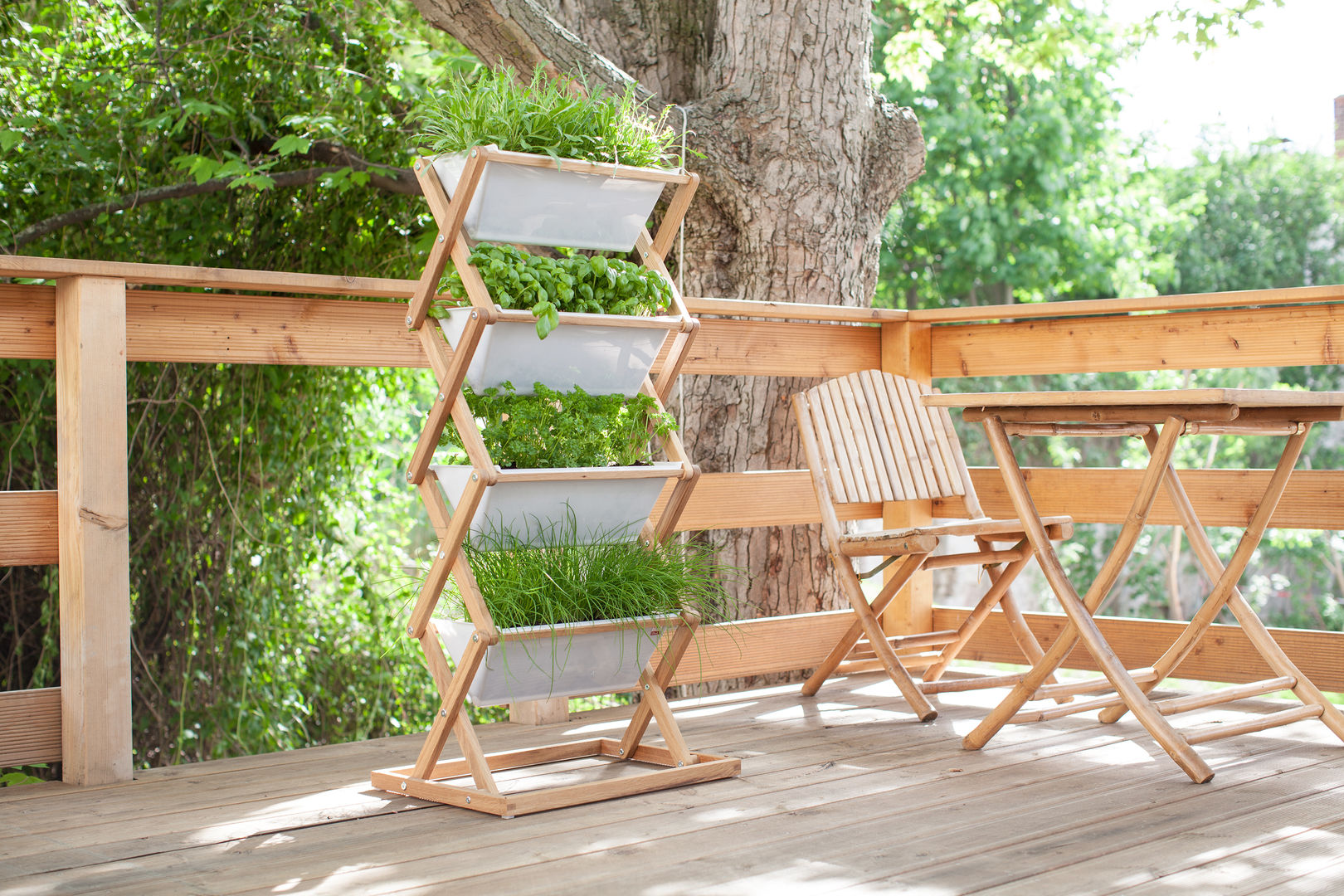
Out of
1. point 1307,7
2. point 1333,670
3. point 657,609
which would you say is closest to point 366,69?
point 657,609

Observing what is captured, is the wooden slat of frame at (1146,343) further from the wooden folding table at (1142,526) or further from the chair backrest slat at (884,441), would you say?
the wooden folding table at (1142,526)

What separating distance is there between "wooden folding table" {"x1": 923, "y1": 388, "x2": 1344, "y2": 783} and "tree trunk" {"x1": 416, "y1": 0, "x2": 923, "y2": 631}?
120 cm

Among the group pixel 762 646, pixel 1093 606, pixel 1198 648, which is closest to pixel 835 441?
pixel 762 646

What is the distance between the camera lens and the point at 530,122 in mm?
2234

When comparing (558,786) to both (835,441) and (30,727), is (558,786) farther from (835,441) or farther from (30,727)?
(835,441)

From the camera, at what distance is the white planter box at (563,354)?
2.26 m

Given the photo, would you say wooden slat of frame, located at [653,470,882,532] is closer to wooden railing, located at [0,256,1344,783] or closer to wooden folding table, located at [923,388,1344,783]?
wooden railing, located at [0,256,1344,783]

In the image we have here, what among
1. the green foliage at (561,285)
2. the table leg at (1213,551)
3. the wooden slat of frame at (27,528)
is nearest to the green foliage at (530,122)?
the green foliage at (561,285)

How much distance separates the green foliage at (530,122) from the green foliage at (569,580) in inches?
28.1

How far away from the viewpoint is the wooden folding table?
7.88 ft

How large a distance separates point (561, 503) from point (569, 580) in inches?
5.9

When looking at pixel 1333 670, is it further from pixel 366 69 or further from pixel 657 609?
pixel 366 69

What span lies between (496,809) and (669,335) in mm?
1038

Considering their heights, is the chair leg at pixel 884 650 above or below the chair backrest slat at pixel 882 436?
below
